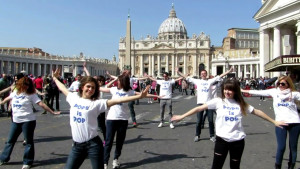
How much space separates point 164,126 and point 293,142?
187 inches

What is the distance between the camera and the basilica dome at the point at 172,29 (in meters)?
126

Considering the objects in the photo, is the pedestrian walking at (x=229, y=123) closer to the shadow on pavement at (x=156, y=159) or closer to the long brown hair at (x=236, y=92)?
the long brown hair at (x=236, y=92)

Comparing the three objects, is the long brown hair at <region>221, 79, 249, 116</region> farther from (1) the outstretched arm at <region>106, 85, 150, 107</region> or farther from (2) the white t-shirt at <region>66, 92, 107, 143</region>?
(2) the white t-shirt at <region>66, 92, 107, 143</region>

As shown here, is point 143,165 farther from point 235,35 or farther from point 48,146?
point 235,35

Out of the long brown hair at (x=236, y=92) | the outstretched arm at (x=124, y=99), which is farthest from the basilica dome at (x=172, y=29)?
the outstretched arm at (x=124, y=99)

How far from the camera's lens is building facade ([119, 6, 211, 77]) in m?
105

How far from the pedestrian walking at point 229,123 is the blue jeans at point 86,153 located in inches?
37.5

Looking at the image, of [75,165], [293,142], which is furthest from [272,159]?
[75,165]

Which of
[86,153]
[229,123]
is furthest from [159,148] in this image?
[86,153]

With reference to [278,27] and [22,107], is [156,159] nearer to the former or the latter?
[22,107]

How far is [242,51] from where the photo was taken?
6388 cm

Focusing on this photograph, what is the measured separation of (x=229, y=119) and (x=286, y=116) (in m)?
1.35

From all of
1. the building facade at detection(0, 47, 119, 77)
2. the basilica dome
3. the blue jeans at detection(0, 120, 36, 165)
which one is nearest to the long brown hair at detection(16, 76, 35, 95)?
the blue jeans at detection(0, 120, 36, 165)

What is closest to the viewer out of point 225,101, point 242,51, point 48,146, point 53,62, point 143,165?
point 225,101
